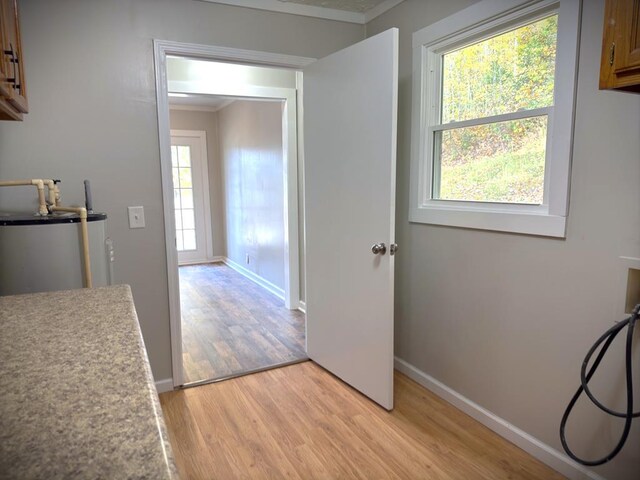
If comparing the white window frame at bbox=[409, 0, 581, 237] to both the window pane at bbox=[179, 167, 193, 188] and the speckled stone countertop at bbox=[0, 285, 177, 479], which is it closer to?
the speckled stone countertop at bbox=[0, 285, 177, 479]

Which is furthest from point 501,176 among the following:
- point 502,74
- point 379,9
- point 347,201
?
point 379,9

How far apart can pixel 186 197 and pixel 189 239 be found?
66cm

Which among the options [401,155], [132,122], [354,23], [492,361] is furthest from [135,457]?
[354,23]

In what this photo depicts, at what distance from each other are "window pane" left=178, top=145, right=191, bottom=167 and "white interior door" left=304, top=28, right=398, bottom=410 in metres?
4.11

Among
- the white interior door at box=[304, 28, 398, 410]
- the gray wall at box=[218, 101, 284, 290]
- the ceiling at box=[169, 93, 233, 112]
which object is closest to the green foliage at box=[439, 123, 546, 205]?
the white interior door at box=[304, 28, 398, 410]

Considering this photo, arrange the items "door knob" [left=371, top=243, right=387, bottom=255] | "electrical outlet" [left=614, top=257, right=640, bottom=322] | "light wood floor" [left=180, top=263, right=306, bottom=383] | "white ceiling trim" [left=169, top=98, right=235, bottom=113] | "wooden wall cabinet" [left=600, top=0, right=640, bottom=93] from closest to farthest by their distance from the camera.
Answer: "wooden wall cabinet" [left=600, top=0, right=640, bottom=93]
"electrical outlet" [left=614, top=257, right=640, bottom=322]
"door knob" [left=371, top=243, right=387, bottom=255]
"light wood floor" [left=180, top=263, right=306, bottom=383]
"white ceiling trim" [left=169, top=98, right=235, bottom=113]

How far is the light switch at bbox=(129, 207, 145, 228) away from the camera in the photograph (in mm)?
2328

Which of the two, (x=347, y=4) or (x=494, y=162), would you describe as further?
(x=347, y=4)

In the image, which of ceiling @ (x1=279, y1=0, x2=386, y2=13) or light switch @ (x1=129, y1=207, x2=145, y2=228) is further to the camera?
ceiling @ (x1=279, y1=0, x2=386, y2=13)

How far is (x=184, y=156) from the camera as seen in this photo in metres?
6.32

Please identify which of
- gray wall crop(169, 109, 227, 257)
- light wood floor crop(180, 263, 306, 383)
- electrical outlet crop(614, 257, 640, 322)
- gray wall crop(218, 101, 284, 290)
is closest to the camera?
electrical outlet crop(614, 257, 640, 322)

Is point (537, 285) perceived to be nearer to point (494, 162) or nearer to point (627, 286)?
point (627, 286)

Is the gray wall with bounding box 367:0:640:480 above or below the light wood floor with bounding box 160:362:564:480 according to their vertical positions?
above

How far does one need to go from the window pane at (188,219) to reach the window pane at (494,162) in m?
4.85
